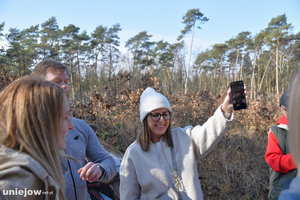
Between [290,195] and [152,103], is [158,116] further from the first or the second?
[290,195]

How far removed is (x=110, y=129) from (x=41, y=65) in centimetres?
405

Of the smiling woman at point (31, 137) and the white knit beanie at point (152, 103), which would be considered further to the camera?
the white knit beanie at point (152, 103)

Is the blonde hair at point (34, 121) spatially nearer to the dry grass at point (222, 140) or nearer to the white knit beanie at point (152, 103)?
the white knit beanie at point (152, 103)

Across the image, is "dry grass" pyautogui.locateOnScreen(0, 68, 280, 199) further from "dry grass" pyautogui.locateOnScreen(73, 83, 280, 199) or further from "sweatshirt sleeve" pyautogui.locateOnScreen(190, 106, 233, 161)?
"sweatshirt sleeve" pyautogui.locateOnScreen(190, 106, 233, 161)

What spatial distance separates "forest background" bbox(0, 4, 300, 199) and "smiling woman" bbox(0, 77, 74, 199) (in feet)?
7.90

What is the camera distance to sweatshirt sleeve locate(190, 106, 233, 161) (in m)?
1.60

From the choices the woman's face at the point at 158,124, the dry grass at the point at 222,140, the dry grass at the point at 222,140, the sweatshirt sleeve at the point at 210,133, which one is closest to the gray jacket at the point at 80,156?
the woman's face at the point at 158,124

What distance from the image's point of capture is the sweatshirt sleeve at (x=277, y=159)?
2010mm

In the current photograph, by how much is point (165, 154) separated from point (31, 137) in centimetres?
106

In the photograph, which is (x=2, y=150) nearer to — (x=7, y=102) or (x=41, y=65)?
(x=7, y=102)

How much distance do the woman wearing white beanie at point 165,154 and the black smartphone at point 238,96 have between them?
46 mm

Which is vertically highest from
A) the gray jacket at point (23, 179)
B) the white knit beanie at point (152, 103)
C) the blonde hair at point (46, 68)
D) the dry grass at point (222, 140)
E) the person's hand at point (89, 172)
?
the blonde hair at point (46, 68)

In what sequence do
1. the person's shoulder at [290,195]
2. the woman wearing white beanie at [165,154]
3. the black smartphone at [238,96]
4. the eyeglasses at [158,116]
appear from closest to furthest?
the person's shoulder at [290,195] < the black smartphone at [238,96] < the woman wearing white beanie at [165,154] < the eyeglasses at [158,116]

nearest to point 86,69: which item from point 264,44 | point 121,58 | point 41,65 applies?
point 121,58
